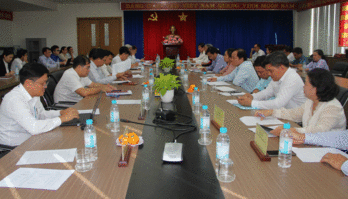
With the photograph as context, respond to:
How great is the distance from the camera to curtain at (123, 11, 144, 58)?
10.4 m

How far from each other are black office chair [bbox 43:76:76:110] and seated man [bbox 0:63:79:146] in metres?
0.88

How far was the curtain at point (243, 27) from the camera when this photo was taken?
10539 mm

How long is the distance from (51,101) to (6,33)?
8.53 meters

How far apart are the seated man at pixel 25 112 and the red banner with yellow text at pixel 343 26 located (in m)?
7.49

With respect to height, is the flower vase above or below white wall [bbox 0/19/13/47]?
below

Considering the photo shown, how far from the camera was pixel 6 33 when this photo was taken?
10.0m

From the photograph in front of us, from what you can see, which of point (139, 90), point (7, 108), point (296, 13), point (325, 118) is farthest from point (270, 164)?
point (296, 13)

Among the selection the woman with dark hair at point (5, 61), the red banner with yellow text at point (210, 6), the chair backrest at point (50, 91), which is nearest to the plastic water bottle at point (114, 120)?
the chair backrest at point (50, 91)

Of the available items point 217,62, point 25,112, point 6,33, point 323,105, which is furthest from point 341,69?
point 6,33

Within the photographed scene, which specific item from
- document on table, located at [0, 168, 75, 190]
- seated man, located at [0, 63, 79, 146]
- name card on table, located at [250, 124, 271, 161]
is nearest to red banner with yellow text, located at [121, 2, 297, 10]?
seated man, located at [0, 63, 79, 146]

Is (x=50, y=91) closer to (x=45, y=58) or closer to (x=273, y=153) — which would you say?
(x=273, y=153)

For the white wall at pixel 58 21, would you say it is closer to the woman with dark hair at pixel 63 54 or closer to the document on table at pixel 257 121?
the woman with dark hair at pixel 63 54

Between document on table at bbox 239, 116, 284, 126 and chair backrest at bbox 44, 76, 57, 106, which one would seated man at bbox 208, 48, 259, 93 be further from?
chair backrest at bbox 44, 76, 57, 106

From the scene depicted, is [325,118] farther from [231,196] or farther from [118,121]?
[118,121]
